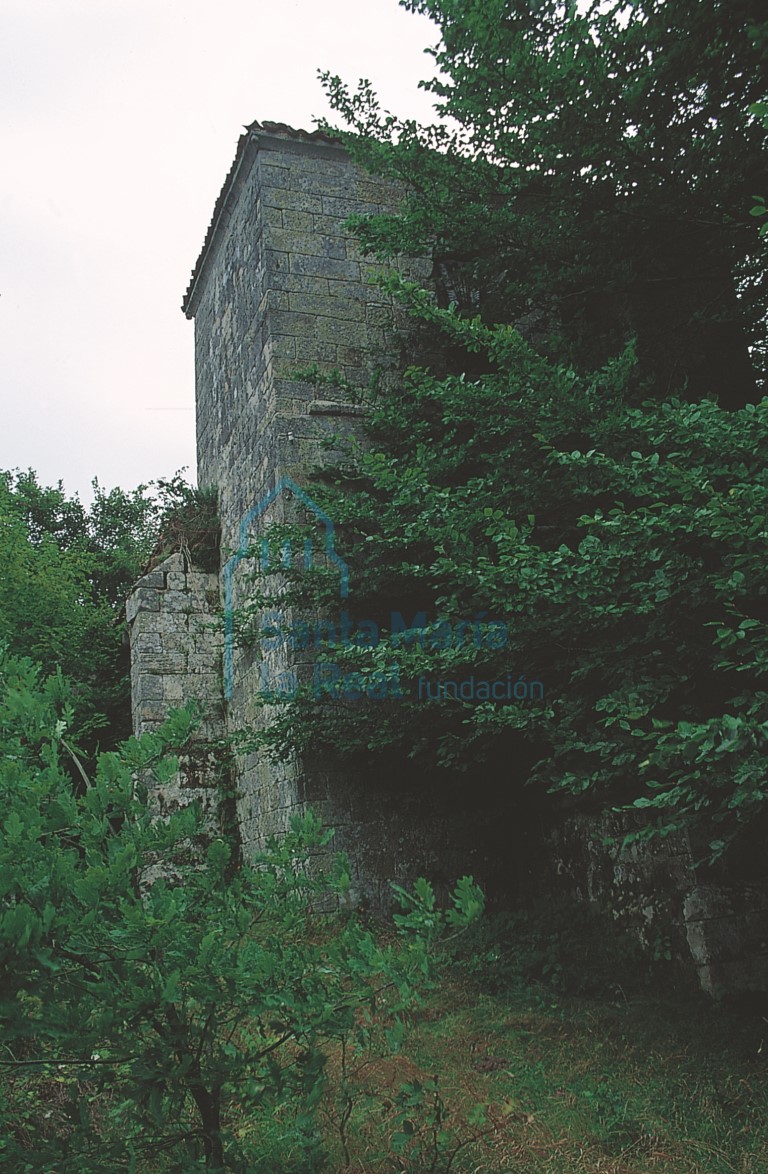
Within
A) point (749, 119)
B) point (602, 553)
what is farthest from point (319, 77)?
point (602, 553)

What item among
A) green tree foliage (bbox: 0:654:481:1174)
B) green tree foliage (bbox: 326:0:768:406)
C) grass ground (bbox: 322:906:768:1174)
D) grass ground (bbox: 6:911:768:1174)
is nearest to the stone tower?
green tree foliage (bbox: 326:0:768:406)

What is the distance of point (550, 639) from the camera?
4.70 metres

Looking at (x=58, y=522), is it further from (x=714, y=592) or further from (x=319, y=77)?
(x=714, y=592)

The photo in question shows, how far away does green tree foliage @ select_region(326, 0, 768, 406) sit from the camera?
184 inches

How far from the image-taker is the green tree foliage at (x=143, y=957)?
6.88 feet

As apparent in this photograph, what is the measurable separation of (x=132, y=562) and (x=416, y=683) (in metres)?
10.1

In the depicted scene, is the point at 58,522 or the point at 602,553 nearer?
the point at 602,553

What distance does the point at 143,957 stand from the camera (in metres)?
2.19

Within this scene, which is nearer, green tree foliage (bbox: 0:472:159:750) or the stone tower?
the stone tower

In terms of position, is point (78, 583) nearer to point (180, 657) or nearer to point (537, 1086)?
point (180, 657)

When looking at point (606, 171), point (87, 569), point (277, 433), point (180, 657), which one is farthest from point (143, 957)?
point (87, 569)

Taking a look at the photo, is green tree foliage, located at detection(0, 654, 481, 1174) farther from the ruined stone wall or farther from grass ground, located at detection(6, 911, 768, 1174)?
the ruined stone wall

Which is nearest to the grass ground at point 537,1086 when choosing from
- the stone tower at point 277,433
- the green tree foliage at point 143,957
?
the green tree foliage at point 143,957

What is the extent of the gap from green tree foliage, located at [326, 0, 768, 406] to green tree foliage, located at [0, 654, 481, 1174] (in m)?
3.55
